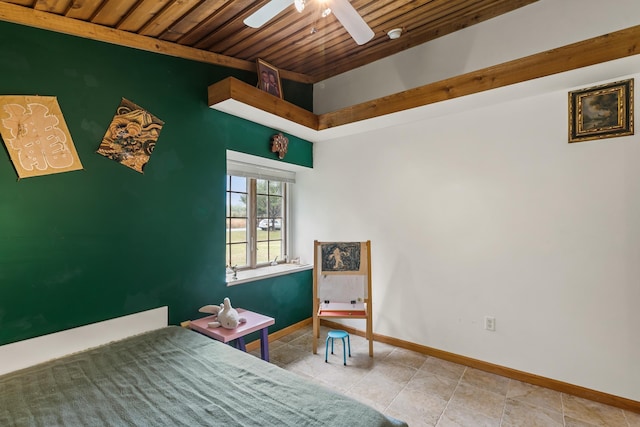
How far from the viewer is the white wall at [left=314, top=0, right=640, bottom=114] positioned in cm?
212

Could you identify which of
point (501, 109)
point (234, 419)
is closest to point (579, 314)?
point (501, 109)

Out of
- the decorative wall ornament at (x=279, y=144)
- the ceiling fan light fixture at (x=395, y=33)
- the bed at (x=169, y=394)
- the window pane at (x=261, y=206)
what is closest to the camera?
the bed at (x=169, y=394)

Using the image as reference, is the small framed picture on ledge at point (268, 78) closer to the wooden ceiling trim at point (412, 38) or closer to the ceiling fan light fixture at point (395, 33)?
the wooden ceiling trim at point (412, 38)

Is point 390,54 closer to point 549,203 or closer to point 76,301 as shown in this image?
point 549,203

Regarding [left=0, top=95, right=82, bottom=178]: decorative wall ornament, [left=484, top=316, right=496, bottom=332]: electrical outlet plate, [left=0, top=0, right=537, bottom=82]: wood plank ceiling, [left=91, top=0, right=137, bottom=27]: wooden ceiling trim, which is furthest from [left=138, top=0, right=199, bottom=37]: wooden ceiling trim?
[left=484, top=316, right=496, bottom=332]: electrical outlet plate

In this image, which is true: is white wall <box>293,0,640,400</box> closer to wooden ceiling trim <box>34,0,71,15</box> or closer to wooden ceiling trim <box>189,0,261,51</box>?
wooden ceiling trim <box>189,0,261,51</box>

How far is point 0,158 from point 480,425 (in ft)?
10.6

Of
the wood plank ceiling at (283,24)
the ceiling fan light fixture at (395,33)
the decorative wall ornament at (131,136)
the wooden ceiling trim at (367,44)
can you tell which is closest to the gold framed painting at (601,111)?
the wood plank ceiling at (283,24)

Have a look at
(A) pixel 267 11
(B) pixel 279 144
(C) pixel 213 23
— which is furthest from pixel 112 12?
(B) pixel 279 144

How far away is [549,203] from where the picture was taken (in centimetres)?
227

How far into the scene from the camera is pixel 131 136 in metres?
2.06

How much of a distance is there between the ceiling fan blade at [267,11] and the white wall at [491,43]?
1.84 m

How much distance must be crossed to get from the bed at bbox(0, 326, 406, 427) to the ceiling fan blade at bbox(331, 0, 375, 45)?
1.92 m

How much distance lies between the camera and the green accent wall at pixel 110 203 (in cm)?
167
